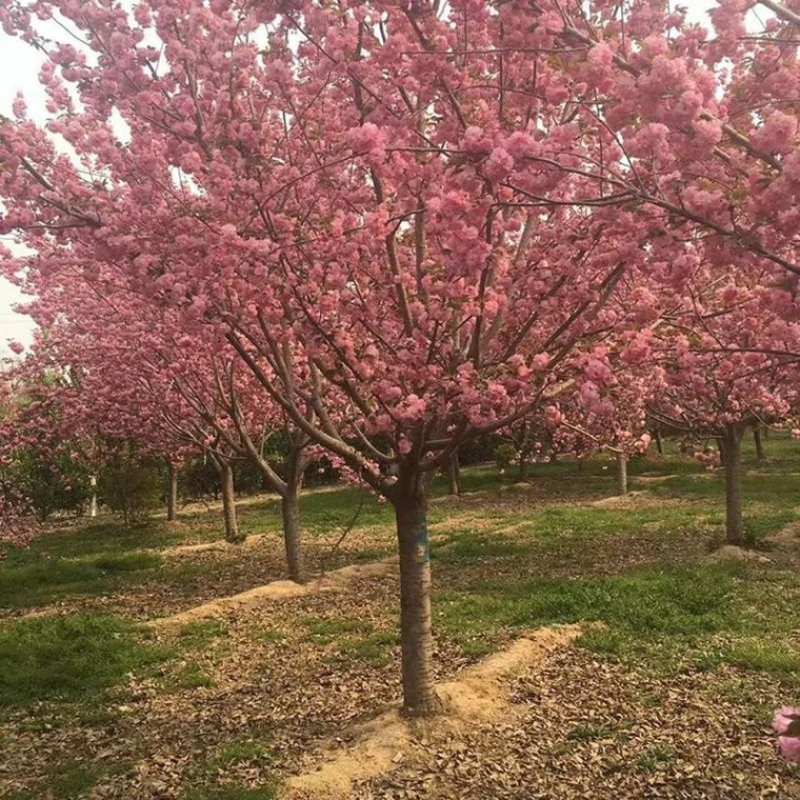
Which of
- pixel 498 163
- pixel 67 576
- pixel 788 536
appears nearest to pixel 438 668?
pixel 498 163

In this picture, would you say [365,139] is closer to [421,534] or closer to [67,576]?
[421,534]

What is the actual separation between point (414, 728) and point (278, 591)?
6.38 metres

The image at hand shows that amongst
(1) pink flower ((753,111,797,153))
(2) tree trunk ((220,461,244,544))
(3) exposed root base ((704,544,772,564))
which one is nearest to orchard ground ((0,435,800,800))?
(3) exposed root base ((704,544,772,564))

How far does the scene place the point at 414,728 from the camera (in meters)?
6.75

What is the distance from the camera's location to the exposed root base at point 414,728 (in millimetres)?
5895

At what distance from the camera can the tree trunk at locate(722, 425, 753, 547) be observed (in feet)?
48.9

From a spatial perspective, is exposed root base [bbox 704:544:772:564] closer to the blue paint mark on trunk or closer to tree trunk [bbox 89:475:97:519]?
the blue paint mark on trunk

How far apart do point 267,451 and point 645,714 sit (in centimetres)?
2804

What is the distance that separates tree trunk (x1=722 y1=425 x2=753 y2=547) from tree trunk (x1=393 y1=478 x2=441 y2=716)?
398 inches

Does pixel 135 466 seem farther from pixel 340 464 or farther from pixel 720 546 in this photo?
pixel 720 546

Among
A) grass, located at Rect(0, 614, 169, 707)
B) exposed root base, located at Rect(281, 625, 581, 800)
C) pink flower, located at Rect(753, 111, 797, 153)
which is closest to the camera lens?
pink flower, located at Rect(753, 111, 797, 153)

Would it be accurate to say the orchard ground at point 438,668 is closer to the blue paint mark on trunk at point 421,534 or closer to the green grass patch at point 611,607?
the green grass patch at point 611,607

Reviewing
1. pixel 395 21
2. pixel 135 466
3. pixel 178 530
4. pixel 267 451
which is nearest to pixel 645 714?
pixel 395 21

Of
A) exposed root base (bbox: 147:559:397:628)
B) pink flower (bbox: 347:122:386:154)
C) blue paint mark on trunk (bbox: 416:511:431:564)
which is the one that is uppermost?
pink flower (bbox: 347:122:386:154)
